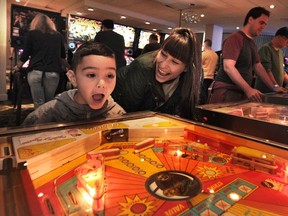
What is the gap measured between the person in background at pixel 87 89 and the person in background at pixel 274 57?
2.09 m

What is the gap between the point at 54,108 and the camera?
1.11 m

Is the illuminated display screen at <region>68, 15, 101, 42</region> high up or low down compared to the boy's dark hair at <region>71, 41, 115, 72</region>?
up

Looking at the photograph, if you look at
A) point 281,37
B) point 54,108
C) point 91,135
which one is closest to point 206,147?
point 91,135

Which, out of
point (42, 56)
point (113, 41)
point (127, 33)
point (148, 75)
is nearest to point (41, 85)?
point (42, 56)

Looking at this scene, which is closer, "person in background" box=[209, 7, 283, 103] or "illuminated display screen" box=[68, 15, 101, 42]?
"person in background" box=[209, 7, 283, 103]

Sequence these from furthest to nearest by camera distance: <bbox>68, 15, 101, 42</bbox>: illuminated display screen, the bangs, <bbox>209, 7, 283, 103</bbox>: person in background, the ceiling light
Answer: the ceiling light → <bbox>68, 15, 101, 42</bbox>: illuminated display screen → <bbox>209, 7, 283, 103</bbox>: person in background → the bangs

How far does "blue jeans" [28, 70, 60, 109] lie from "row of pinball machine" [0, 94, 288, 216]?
1983 mm

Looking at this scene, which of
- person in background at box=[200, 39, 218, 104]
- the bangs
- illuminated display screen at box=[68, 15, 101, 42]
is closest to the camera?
the bangs

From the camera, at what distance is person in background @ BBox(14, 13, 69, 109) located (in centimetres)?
264

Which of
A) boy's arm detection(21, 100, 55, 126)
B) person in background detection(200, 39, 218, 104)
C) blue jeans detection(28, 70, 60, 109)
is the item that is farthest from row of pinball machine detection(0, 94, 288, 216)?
person in background detection(200, 39, 218, 104)

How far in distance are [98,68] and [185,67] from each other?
509mm

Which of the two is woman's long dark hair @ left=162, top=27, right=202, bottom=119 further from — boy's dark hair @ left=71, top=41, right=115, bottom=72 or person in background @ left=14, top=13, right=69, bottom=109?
person in background @ left=14, top=13, right=69, bottom=109

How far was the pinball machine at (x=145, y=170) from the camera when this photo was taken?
55 cm

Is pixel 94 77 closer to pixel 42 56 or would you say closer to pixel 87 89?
pixel 87 89
